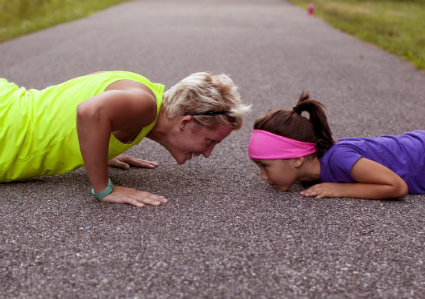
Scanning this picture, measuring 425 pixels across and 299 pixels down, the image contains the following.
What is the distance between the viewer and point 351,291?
1884 mm

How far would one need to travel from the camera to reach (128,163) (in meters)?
3.45

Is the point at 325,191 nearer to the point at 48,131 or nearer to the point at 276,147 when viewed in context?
the point at 276,147

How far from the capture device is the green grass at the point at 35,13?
34.6ft

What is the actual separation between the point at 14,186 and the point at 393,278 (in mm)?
2127

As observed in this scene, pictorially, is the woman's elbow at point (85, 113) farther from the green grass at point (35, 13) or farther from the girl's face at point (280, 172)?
the green grass at point (35, 13)

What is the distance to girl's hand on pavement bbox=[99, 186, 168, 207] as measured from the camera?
2693 mm

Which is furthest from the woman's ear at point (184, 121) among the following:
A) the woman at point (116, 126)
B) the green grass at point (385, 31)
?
the green grass at point (385, 31)

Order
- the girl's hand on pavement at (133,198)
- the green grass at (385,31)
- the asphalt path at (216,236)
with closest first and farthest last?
the asphalt path at (216,236) → the girl's hand on pavement at (133,198) → the green grass at (385,31)

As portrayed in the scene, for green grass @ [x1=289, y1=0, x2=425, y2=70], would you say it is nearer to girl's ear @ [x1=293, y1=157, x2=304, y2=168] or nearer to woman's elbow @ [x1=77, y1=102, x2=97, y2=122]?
girl's ear @ [x1=293, y1=157, x2=304, y2=168]

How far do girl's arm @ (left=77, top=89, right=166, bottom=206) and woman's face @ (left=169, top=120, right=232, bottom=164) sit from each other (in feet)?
0.71

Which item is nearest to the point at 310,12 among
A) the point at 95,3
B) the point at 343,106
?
the point at 95,3

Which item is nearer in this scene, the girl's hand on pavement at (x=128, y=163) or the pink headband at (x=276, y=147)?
the pink headband at (x=276, y=147)

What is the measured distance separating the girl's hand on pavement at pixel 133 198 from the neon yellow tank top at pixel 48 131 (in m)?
0.30

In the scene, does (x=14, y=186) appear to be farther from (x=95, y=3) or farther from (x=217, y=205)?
(x=95, y=3)
